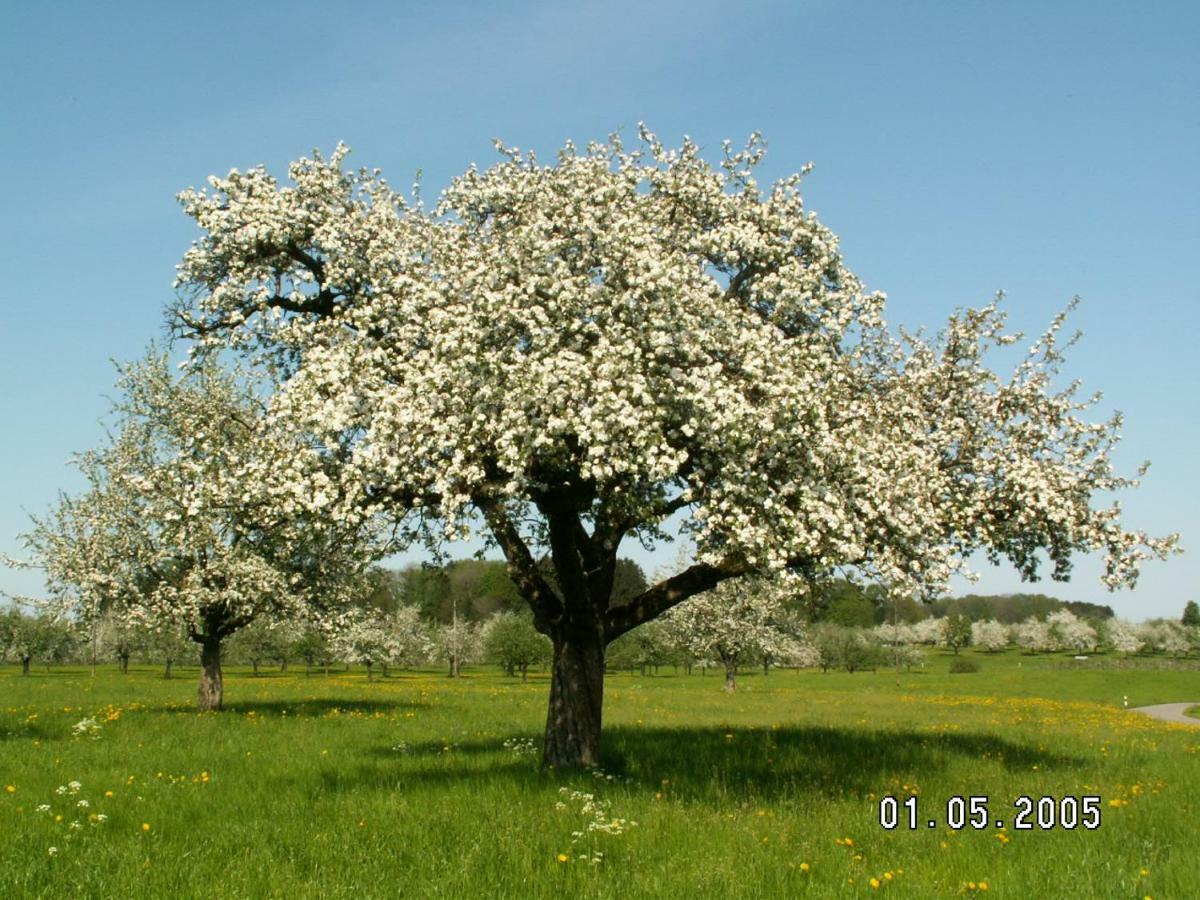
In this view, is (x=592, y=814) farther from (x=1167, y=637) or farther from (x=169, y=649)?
(x=1167, y=637)

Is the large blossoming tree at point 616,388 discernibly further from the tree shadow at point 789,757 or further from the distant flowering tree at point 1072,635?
the distant flowering tree at point 1072,635

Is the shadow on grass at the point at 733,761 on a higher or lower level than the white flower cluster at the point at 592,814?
lower

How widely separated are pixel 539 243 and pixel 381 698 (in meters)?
34.0

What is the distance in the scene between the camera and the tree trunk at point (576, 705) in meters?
19.2

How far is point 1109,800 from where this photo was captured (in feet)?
57.1

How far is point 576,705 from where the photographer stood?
1930cm

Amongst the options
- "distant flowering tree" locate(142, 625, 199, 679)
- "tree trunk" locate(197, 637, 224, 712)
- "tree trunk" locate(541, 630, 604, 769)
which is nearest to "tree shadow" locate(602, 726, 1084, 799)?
"tree trunk" locate(541, 630, 604, 769)

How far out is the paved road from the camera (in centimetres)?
5019

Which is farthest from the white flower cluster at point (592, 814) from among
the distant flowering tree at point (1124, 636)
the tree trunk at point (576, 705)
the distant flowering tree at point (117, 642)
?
the distant flowering tree at point (1124, 636)

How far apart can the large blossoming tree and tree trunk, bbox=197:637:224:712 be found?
19990mm

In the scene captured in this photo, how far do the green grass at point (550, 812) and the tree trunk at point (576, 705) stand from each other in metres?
0.67

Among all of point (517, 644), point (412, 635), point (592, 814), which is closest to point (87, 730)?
point (592, 814)

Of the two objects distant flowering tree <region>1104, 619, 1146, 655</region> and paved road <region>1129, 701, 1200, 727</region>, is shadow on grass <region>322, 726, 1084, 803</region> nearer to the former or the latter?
paved road <region>1129, 701, 1200, 727</region>

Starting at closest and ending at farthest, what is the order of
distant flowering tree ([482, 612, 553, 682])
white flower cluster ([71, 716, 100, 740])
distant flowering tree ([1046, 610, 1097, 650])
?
white flower cluster ([71, 716, 100, 740]) → distant flowering tree ([482, 612, 553, 682]) → distant flowering tree ([1046, 610, 1097, 650])
